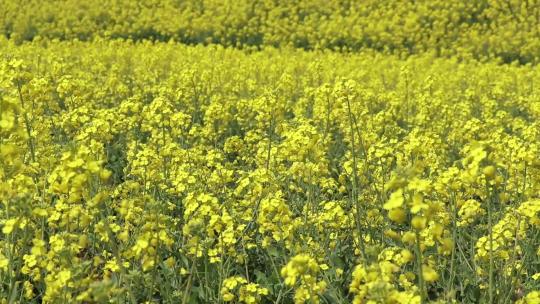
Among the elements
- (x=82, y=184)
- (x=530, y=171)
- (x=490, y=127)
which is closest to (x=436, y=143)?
(x=530, y=171)

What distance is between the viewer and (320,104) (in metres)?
6.22

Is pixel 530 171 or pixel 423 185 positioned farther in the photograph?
pixel 530 171

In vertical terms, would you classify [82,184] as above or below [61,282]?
above

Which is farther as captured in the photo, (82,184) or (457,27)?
(457,27)

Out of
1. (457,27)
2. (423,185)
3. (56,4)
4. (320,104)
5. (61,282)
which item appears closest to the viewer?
(423,185)

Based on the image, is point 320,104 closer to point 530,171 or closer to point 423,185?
point 530,171

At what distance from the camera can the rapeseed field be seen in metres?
2.83

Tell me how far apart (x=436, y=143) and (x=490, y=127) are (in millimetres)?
2140

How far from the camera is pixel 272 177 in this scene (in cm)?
416

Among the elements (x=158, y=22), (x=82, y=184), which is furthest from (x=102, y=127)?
(x=158, y=22)

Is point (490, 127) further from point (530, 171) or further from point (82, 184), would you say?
point (82, 184)

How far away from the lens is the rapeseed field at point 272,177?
111 inches

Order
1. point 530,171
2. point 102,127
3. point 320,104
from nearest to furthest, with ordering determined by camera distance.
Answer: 1. point 530,171
2. point 102,127
3. point 320,104

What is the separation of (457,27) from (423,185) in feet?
47.3
